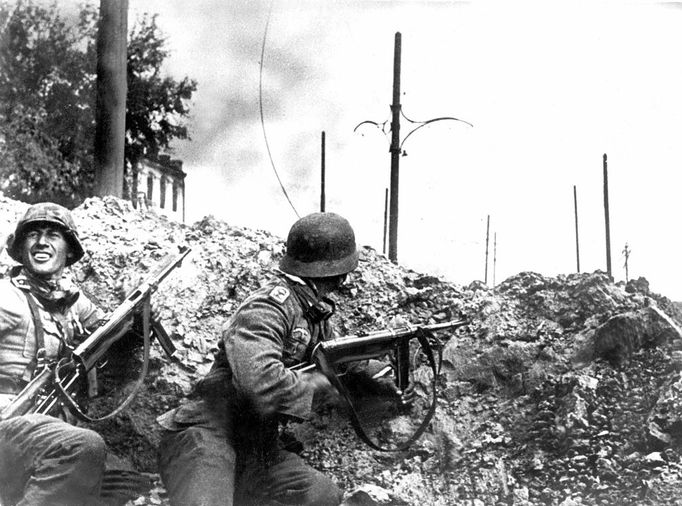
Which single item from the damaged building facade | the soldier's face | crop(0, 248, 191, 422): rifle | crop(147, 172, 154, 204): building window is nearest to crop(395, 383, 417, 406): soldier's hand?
crop(0, 248, 191, 422): rifle

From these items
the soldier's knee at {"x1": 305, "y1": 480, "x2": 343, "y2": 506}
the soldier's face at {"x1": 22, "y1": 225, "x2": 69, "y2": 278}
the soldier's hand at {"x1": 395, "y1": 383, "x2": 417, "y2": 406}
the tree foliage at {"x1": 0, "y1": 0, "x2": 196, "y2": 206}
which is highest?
the tree foliage at {"x1": 0, "y1": 0, "x2": 196, "y2": 206}

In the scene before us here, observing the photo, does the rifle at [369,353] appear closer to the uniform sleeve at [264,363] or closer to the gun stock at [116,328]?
the uniform sleeve at [264,363]

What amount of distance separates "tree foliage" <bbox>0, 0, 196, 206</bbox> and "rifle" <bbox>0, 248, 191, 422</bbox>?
3.67 feet

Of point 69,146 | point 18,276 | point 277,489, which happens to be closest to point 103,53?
point 69,146

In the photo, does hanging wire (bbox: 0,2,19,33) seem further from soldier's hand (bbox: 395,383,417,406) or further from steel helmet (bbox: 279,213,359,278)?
soldier's hand (bbox: 395,383,417,406)

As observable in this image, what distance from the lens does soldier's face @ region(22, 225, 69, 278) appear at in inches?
164

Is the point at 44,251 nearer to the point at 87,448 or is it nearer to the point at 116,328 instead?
the point at 116,328

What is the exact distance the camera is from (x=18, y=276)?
4129 mm

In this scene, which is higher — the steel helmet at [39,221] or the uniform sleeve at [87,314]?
the steel helmet at [39,221]

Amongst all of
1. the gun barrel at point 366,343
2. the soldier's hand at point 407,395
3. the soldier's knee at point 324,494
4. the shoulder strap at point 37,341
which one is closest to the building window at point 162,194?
the shoulder strap at point 37,341

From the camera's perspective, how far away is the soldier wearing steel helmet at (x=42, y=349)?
3533 mm

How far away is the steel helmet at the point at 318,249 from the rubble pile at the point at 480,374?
972 mm

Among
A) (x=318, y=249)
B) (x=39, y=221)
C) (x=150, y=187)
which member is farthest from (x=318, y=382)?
(x=150, y=187)

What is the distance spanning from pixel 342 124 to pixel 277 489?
219 cm
